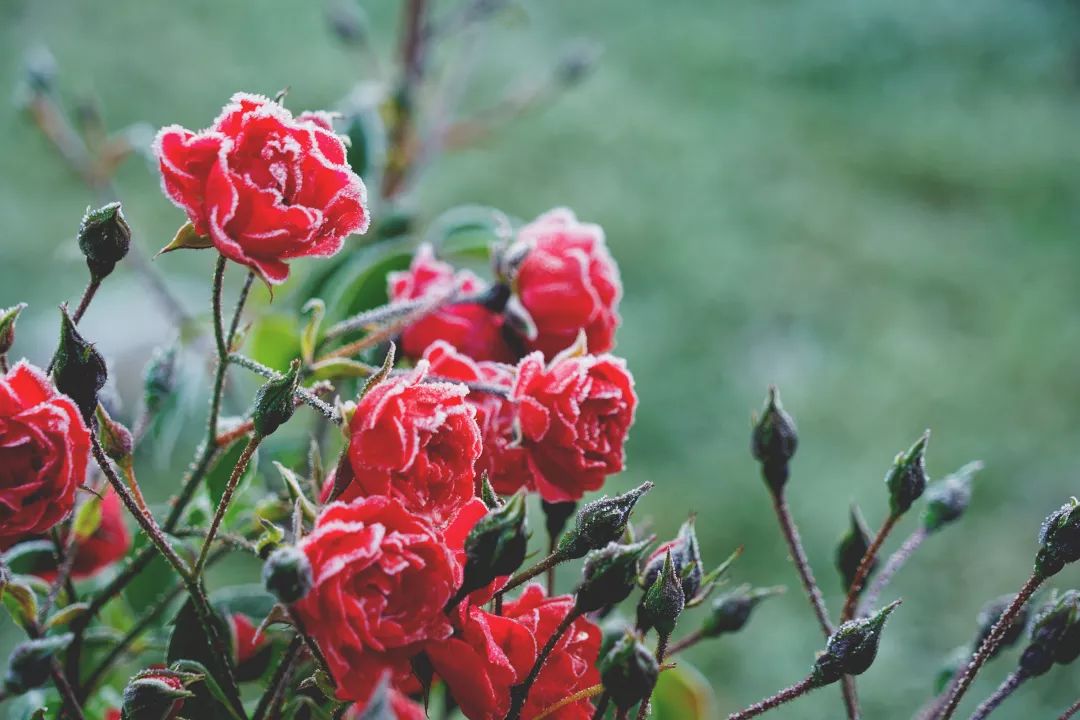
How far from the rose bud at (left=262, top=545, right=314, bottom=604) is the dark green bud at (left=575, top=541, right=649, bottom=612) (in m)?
0.09

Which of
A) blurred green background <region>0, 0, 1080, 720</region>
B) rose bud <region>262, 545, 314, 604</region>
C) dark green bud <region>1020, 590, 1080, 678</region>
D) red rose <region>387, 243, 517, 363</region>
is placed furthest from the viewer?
blurred green background <region>0, 0, 1080, 720</region>

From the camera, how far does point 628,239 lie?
7.43 feet

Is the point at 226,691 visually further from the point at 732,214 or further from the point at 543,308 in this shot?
the point at 732,214

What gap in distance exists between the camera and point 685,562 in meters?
0.42

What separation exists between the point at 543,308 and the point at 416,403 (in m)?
0.18

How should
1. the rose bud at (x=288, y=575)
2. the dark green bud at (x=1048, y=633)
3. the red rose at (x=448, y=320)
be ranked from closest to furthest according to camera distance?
1. the rose bud at (x=288, y=575)
2. the dark green bud at (x=1048, y=633)
3. the red rose at (x=448, y=320)

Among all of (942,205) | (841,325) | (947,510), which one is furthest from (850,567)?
(942,205)

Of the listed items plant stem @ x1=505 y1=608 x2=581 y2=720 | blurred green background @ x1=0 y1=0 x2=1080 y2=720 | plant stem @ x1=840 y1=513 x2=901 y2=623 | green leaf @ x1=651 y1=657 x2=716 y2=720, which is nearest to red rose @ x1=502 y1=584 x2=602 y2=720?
plant stem @ x1=505 y1=608 x2=581 y2=720

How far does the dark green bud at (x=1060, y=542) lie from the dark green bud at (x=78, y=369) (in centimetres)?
34

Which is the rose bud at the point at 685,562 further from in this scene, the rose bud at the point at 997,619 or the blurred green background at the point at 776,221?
the blurred green background at the point at 776,221

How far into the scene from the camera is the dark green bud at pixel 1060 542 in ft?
1.33

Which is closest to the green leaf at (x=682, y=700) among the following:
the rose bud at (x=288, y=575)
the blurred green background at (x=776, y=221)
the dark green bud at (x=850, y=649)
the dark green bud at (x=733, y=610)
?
the dark green bud at (x=733, y=610)

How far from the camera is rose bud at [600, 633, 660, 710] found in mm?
349

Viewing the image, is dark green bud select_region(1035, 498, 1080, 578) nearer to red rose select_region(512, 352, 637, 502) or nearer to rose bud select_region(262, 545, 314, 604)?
red rose select_region(512, 352, 637, 502)
